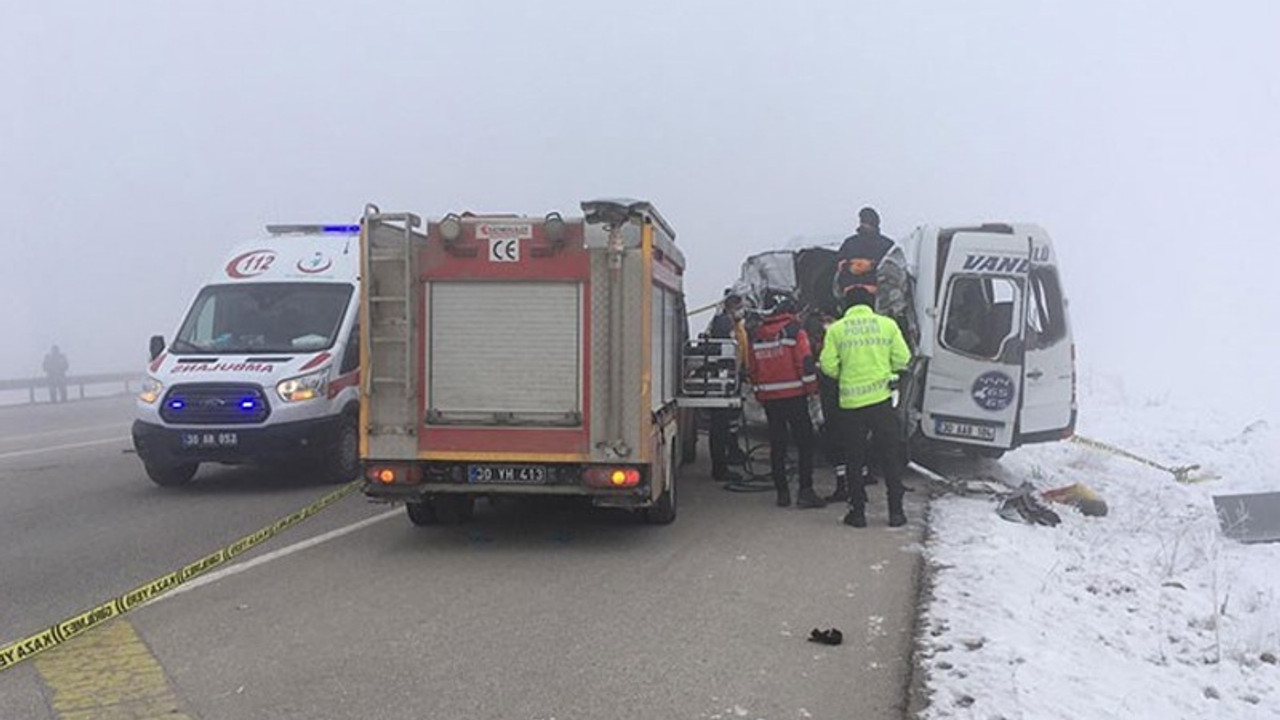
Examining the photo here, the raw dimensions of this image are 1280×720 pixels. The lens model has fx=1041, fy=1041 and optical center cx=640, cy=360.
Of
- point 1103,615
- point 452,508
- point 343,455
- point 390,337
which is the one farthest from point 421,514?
point 1103,615

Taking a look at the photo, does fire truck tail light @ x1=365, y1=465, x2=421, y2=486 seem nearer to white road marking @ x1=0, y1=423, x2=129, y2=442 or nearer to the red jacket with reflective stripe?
the red jacket with reflective stripe

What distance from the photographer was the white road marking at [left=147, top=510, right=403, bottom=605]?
6652mm

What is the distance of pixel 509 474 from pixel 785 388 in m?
3.12

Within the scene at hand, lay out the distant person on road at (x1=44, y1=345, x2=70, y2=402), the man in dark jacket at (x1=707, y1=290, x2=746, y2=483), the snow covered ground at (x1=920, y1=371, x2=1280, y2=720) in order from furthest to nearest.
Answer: the distant person on road at (x1=44, y1=345, x2=70, y2=402)
the man in dark jacket at (x1=707, y1=290, x2=746, y2=483)
the snow covered ground at (x1=920, y1=371, x2=1280, y2=720)

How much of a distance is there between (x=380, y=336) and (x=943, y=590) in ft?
13.8

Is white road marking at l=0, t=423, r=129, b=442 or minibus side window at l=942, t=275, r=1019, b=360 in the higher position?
minibus side window at l=942, t=275, r=1019, b=360

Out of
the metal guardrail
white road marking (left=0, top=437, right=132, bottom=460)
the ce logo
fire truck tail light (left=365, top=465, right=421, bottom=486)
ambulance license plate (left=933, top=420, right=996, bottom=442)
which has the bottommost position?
the metal guardrail

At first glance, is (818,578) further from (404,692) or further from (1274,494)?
(1274,494)

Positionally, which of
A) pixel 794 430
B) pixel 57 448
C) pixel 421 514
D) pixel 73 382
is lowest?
pixel 73 382

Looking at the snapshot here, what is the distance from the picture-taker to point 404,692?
4758 millimetres

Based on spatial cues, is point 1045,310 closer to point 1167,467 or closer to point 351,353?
point 1167,467

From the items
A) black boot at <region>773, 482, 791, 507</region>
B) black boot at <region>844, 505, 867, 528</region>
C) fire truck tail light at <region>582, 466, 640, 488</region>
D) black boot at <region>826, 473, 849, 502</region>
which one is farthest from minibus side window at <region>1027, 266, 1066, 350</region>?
fire truck tail light at <region>582, 466, 640, 488</region>

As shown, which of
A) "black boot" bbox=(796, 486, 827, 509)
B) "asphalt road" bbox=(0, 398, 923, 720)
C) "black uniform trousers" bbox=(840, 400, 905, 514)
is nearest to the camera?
"asphalt road" bbox=(0, 398, 923, 720)

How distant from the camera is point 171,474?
10.8m
